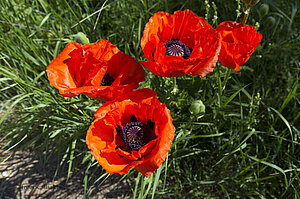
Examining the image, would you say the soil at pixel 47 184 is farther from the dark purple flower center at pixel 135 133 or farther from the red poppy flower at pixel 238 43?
the red poppy flower at pixel 238 43

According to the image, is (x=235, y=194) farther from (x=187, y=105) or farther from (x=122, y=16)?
(x=122, y=16)

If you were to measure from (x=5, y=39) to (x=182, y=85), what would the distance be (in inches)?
42.3

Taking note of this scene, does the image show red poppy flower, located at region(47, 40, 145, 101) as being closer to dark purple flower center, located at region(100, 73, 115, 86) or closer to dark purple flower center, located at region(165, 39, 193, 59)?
dark purple flower center, located at region(100, 73, 115, 86)

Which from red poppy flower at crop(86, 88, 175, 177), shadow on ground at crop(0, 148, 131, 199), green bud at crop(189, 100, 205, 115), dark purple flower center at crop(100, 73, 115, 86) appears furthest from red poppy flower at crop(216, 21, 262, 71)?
shadow on ground at crop(0, 148, 131, 199)

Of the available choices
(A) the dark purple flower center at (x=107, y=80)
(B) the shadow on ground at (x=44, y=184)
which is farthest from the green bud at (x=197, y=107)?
(B) the shadow on ground at (x=44, y=184)

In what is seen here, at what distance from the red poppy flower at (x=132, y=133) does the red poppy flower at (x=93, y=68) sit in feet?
0.20

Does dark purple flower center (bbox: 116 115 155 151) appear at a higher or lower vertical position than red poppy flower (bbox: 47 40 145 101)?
lower

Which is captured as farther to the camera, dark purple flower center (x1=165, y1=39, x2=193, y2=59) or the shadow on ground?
the shadow on ground

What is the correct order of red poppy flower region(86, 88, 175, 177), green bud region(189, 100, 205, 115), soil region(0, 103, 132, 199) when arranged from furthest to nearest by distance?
soil region(0, 103, 132, 199) < green bud region(189, 100, 205, 115) < red poppy flower region(86, 88, 175, 177)

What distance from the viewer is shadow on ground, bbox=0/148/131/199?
1.72 m

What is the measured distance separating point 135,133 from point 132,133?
1 cm

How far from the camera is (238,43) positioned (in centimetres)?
103

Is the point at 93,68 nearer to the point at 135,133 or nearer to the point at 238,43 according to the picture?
the point at 135,133

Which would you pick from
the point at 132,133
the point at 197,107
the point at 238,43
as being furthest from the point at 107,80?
the point at 238,43
